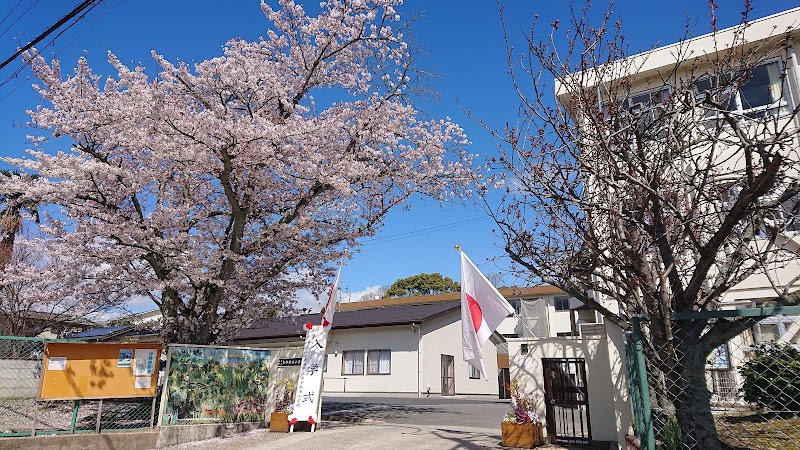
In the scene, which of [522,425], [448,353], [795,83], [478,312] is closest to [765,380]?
[522,425]

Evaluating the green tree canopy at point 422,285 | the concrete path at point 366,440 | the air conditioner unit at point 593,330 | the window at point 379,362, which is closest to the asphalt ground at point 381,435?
the concrete path at point 366,440

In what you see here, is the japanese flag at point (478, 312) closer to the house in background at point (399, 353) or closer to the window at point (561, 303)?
the house in background at point (399, 353)

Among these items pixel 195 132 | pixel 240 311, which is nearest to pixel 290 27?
pixel 195 132

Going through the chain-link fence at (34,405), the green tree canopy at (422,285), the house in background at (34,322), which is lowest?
the chain-link fence at (34,405)

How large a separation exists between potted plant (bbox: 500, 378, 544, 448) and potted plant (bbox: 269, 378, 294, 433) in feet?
14.5

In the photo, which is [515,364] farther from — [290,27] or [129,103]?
[129,103]

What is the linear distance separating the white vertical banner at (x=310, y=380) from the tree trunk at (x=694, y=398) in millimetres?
7458

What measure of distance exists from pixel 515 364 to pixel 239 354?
5762 mm

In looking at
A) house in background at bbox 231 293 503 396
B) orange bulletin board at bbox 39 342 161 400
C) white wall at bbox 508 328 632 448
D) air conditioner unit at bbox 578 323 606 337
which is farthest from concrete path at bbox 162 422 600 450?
house in background at bbox 231 293 503 396

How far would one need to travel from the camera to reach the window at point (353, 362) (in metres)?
23.3

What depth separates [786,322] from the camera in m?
10.3

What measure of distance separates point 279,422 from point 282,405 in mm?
455

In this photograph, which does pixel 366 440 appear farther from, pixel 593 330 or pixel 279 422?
pixel 593 330

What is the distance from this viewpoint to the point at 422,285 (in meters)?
45.3
